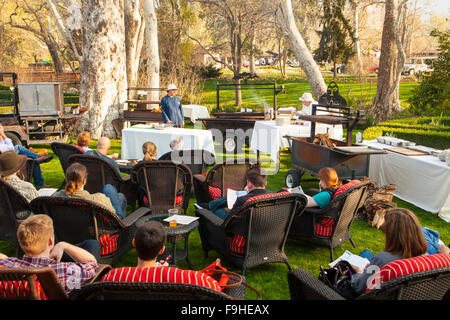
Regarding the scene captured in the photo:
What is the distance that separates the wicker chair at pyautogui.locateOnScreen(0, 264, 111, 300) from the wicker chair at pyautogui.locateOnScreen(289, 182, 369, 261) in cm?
267

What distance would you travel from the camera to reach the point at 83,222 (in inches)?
140

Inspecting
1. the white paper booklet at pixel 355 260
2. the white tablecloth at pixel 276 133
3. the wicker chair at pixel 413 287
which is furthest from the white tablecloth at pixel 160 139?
the wicker chair at pixel 413 287

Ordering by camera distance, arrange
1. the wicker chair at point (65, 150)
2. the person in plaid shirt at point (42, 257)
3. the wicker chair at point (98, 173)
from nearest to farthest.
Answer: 1. the person in plaid shirt at point (42, 257)
2. the wicker chair at point (98, 173)
3. the wicker chair at point (65, 150)

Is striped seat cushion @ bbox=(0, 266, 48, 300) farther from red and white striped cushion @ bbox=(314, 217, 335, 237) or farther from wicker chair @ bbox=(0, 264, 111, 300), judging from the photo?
red and white striped cushion @ bbox=(314, 217, 335, 237)

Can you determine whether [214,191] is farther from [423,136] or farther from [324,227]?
[423,136]

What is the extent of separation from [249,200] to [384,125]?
Result: 8138 mm

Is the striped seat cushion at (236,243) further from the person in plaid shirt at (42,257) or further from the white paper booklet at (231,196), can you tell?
the person in plaid shirt at (42,257)

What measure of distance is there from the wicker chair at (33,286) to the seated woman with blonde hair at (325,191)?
8.94 feet

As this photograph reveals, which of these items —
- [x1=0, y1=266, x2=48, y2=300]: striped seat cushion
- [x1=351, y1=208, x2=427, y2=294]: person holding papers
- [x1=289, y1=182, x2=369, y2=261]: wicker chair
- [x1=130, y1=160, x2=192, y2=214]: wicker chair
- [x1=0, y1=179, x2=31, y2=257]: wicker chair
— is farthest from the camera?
[x1=130, y1=160, x2=192, y2=214]: wicker chair

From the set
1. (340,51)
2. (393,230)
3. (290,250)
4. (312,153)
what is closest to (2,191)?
(290,250)

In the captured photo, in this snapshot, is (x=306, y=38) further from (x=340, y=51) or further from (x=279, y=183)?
(x=279, y=183)

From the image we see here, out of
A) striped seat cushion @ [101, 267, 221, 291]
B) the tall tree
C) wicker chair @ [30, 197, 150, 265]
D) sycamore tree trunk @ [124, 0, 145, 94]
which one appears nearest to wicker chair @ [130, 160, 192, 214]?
wicker chair @ [30, 197, 150, 265]

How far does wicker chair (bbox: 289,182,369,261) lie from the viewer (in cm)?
417

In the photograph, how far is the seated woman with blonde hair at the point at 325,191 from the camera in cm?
428
